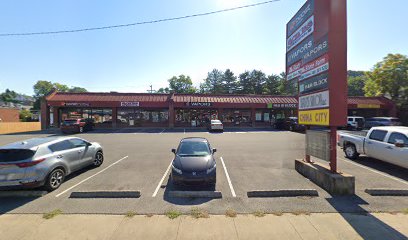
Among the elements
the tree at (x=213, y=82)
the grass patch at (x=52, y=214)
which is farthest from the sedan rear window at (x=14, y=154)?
the tree at (x=213, y=82)

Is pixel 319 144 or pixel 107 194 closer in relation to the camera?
pixel 107 194

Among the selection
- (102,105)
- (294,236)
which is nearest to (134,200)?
(294,236)

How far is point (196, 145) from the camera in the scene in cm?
781

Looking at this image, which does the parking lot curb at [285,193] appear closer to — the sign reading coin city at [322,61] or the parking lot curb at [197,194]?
the parking lot curb at [197,194]

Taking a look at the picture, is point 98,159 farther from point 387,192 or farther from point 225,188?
point 387,192

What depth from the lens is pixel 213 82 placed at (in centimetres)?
8106

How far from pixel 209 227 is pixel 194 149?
3463 millimetres

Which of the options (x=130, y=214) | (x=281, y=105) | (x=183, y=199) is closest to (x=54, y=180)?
(x=130, y=214)

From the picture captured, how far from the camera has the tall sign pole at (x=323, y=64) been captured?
6.01 m

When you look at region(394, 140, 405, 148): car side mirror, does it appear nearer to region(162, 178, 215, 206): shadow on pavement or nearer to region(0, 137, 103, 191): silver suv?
region(162, 178, 215, 206): shadow on pavement

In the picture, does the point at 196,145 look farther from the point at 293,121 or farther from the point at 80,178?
the point at 293,121

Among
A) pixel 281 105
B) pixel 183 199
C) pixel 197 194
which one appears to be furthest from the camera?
pixel 281 105

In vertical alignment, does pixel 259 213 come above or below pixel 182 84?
below

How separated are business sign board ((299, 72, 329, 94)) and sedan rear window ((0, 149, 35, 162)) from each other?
9126 mm
